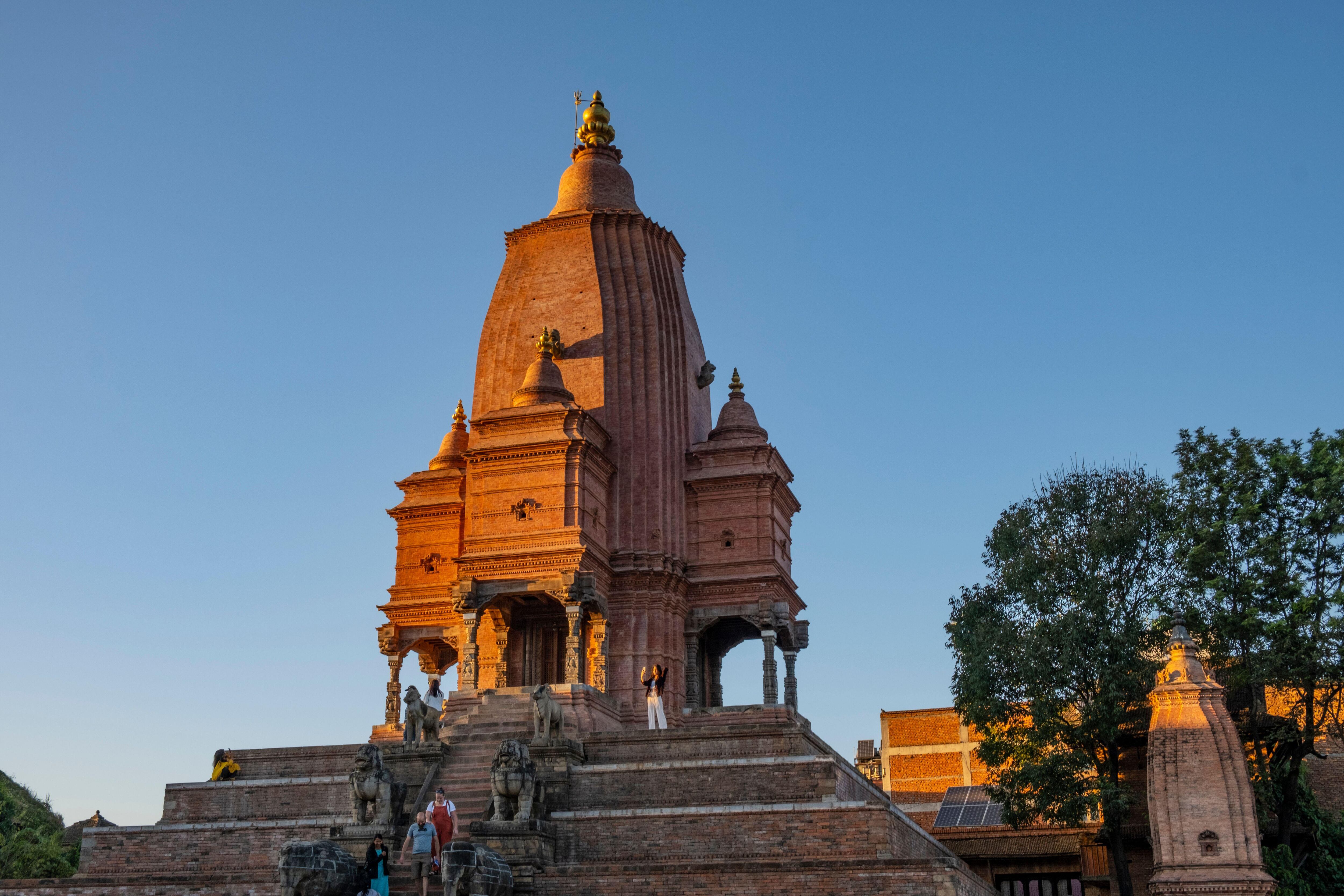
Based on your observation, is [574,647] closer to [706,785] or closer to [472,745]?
[472,745]

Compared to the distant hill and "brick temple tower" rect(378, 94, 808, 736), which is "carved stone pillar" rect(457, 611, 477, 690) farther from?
the distant hill

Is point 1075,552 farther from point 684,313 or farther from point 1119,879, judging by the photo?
point 684,313

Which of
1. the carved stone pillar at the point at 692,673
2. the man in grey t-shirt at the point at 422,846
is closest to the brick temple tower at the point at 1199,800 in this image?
the man in grey t-shirt at the point at 422,846

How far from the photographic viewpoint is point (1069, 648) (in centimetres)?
2473

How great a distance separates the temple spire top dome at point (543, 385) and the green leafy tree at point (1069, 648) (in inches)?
381

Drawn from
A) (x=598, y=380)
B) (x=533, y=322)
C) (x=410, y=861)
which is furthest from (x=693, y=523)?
(x=410, y=861)

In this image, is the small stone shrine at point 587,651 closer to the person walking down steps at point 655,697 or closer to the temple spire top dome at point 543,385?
the temple spire top dome at point 543,385

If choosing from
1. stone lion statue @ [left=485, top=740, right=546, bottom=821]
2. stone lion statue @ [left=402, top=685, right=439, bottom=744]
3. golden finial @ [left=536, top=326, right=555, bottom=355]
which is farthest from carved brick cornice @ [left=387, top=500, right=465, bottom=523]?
stone lion statue @ [left=485, top=740, right=546, bottom=821]

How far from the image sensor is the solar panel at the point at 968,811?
34531mm

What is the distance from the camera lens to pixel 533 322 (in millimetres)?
32406

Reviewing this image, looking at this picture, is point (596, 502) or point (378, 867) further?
point (596, 502)

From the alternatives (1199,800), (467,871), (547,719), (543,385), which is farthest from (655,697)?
(1199,800)

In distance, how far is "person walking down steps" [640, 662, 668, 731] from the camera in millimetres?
26078

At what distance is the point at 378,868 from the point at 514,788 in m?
2.96
